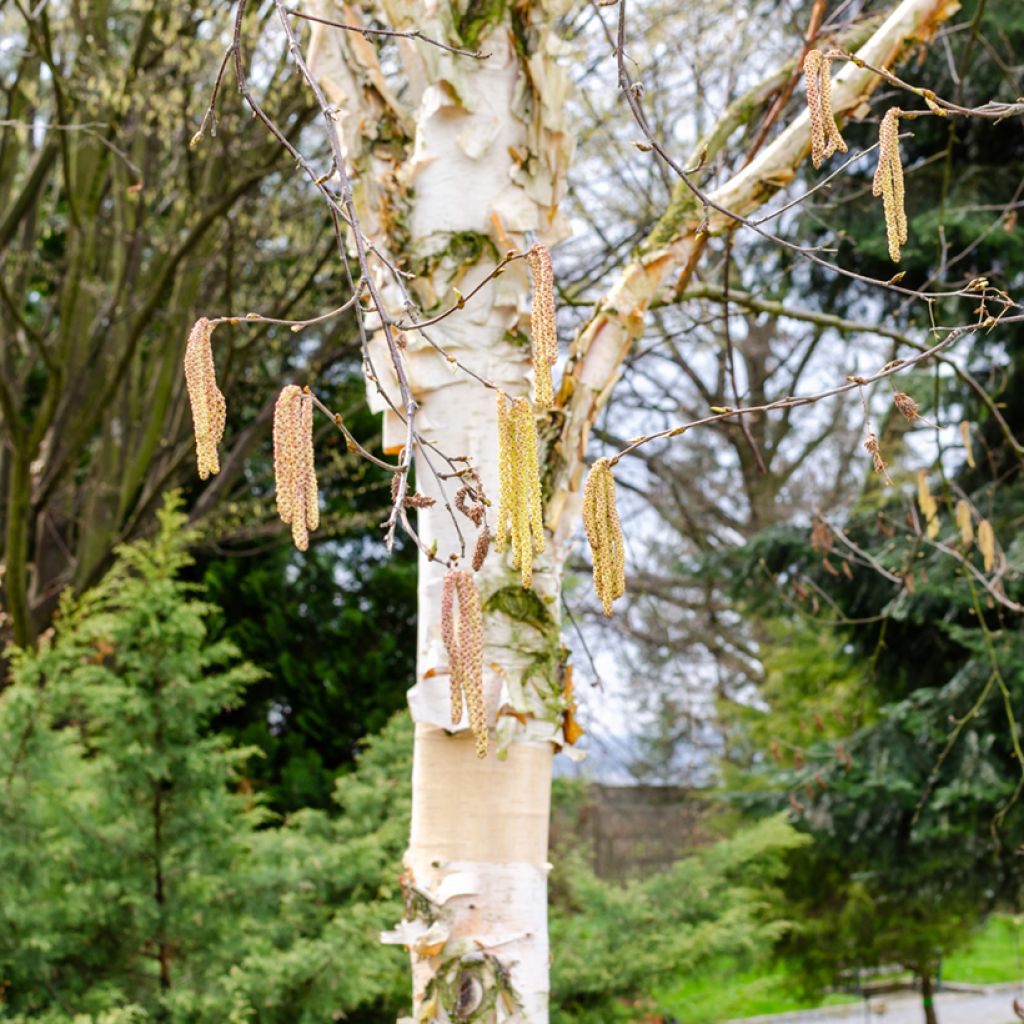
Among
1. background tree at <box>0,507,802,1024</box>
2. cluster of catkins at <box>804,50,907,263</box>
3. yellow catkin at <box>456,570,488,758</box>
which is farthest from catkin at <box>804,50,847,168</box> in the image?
background tree at <box>0,507,802,1024</box>

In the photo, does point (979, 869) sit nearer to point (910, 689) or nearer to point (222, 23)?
point (910, 689)

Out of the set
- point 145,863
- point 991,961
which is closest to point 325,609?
point 145,863

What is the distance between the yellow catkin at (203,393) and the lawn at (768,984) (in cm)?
414

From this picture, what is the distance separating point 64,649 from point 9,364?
10.4 ft

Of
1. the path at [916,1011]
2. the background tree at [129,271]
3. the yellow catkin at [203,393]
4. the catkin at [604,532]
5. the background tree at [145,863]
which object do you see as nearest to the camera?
the yellow catkin at [203,393]

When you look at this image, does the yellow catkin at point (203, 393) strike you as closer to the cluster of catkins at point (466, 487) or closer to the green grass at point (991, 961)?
the cluster of catkins at point (466, 487)

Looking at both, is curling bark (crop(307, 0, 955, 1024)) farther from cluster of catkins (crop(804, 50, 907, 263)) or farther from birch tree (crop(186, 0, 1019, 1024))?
cluster of catkins (crop(804, 50, 907, 263))

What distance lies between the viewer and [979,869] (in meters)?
5.60

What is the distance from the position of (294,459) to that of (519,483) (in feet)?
0.67

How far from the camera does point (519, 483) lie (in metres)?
1.09

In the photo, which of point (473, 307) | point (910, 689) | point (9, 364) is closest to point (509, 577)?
point (473, 307)

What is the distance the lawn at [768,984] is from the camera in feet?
16.3

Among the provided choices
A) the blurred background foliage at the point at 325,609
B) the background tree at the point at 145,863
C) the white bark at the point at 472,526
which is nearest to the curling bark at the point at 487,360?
the white bark at the point at 472,526

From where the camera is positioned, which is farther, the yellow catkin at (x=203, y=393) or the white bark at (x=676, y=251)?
the white bark at (x=676, y=251)
